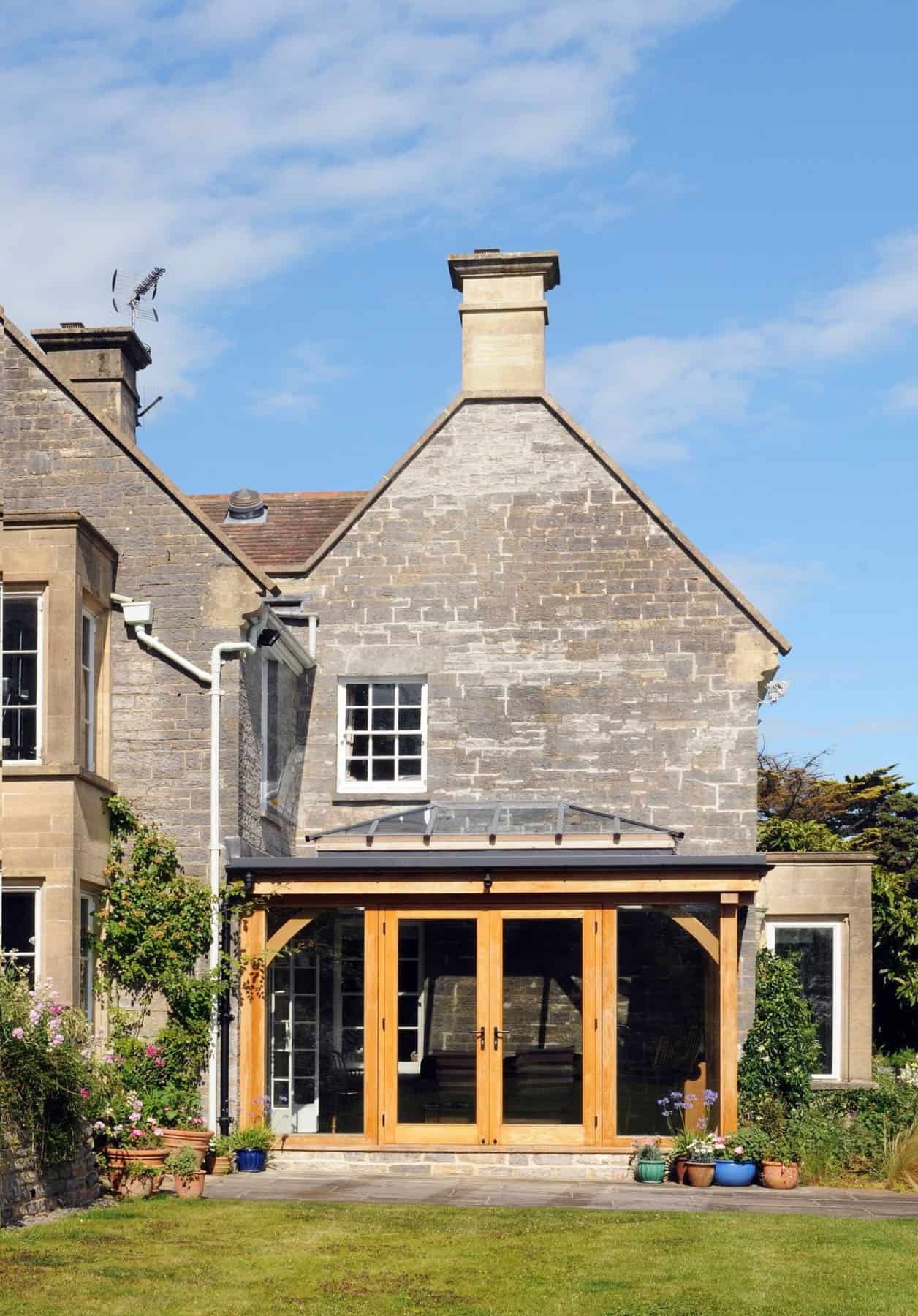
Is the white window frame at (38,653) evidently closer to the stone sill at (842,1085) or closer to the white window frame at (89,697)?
the white window frame at (89,697)

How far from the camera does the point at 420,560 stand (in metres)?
23.4

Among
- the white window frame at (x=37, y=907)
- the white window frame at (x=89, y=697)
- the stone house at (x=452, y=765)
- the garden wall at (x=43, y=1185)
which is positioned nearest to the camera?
the garden wall at (x=43, y=1185)

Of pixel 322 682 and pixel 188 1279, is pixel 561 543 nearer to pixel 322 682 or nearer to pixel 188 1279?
pixel 322 682

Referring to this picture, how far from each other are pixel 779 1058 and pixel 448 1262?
27.4 ft

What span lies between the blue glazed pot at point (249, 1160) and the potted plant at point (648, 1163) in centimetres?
389

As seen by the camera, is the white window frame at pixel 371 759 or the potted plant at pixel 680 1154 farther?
the white window frame at pixel 371 759

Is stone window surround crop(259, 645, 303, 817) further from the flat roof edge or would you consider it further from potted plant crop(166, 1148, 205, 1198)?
potted plant crop(166, 1148, 205, 1198)

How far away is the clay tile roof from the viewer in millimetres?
24359

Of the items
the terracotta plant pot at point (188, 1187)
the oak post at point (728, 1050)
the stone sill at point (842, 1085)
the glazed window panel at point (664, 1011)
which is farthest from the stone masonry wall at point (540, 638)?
the terracotta plant pot at point (188, 1187)

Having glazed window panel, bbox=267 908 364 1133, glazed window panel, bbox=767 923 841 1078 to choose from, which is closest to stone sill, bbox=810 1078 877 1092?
glazed window panel, bbox=767 923 841 1078

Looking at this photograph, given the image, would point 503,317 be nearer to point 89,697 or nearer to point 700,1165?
point 89,697

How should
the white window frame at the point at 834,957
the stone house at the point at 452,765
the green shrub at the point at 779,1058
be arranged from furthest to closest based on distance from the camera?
the white window frame at the point at 834,957, the green shrub at the point at 779,1058, the stone house at the point at 452,765

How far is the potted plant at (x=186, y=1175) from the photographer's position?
16.7 m

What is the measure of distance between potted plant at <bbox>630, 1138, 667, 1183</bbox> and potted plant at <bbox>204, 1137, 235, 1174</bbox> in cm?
417
